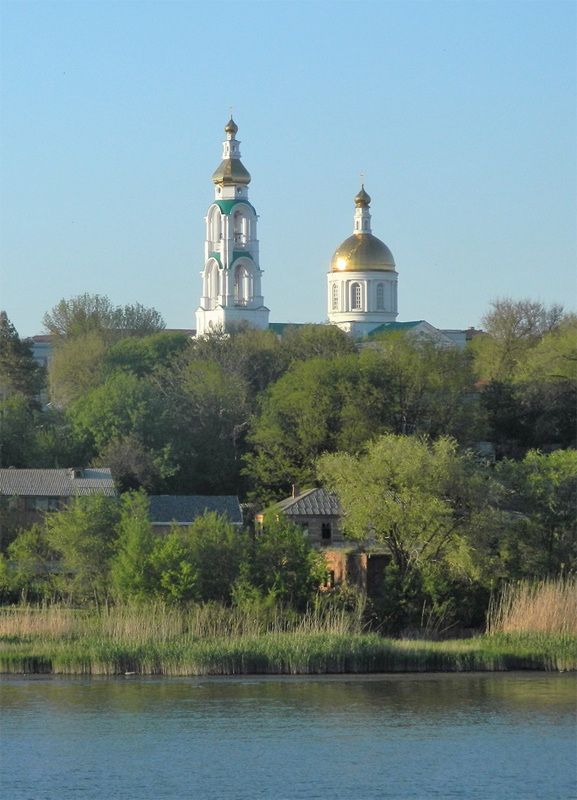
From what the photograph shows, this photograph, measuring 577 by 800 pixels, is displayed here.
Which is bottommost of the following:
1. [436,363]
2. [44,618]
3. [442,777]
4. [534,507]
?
[442,777]

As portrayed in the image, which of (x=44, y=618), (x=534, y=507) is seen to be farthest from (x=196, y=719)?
(x=534, y=507)

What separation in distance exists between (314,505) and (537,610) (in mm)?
10580

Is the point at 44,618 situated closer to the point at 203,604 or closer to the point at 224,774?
the point at 203,604

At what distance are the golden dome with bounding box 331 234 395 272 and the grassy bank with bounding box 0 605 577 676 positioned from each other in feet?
218

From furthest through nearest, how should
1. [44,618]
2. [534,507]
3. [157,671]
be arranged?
[534,507]
[44,618]
[157,671]

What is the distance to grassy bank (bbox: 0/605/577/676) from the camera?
28906mm

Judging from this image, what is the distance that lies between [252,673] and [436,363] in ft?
77.6

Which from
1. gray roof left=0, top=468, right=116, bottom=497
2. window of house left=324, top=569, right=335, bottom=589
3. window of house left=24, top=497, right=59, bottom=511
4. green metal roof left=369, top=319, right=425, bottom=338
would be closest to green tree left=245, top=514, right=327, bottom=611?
window of house left=324, top=569, right=335, bottom=589

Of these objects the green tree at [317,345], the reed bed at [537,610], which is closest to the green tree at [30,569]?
the reed bed at [537,610]

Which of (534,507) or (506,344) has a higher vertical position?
(506,344)

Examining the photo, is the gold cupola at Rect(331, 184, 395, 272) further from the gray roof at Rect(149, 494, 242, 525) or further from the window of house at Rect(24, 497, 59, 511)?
the window of house at Rect(24, 497, 59, 511)

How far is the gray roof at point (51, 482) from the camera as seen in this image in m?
42.4

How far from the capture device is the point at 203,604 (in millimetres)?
32312

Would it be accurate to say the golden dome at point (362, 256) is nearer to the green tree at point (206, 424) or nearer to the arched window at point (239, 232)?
the arched window at point (239, 232)
